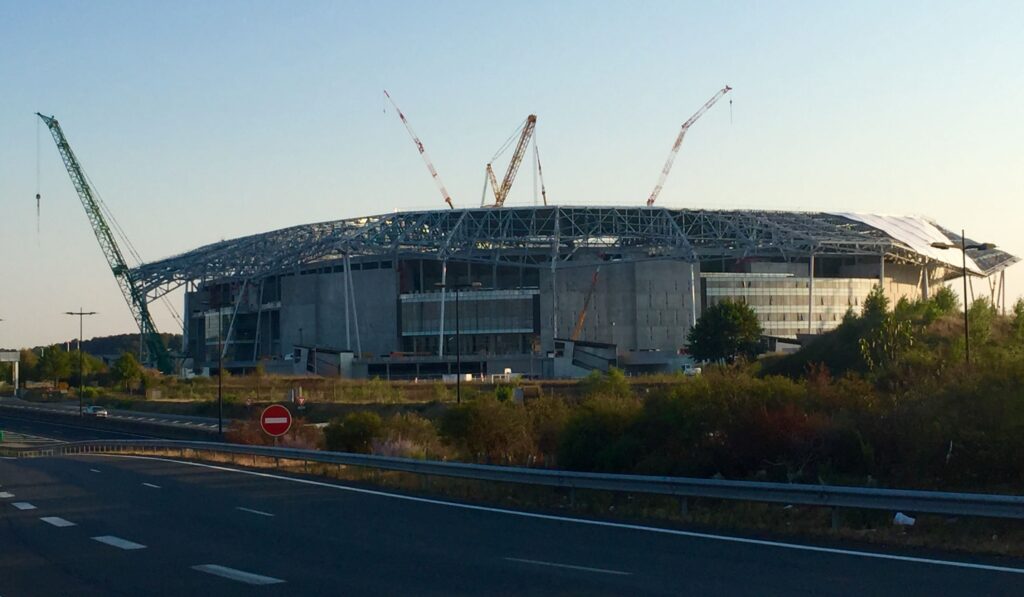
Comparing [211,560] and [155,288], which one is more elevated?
[155,288]

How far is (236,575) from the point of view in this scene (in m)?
12.9

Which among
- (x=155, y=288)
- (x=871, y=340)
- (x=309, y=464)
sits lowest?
(x=309, y=464)

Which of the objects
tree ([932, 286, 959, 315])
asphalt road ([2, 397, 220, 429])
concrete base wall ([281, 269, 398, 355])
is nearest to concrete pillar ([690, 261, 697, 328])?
concrete base wall ([281, 269, 398, 355])

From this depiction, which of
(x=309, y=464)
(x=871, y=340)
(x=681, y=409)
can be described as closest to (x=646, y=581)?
(x=681, y=409)

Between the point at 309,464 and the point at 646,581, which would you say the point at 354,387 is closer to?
the point at 309,464

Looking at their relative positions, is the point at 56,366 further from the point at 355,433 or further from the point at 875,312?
the point at 355,433

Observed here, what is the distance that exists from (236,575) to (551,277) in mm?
104116

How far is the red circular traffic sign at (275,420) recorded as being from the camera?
30.8 metres

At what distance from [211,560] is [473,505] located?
739 centimetres

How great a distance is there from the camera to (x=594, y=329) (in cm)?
11944

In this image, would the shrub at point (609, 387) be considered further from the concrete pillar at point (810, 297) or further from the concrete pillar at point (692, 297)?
the concrete pillar at point (810, 297)

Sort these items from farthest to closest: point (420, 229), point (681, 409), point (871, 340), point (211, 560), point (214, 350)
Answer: point (214, 350)
point (420, 229)
point (871, 340)
point (681, 409)
point (211, 560)

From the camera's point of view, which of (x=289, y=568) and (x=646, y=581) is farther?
(x=289, y=568)

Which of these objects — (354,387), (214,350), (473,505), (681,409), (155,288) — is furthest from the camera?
(214,350)
